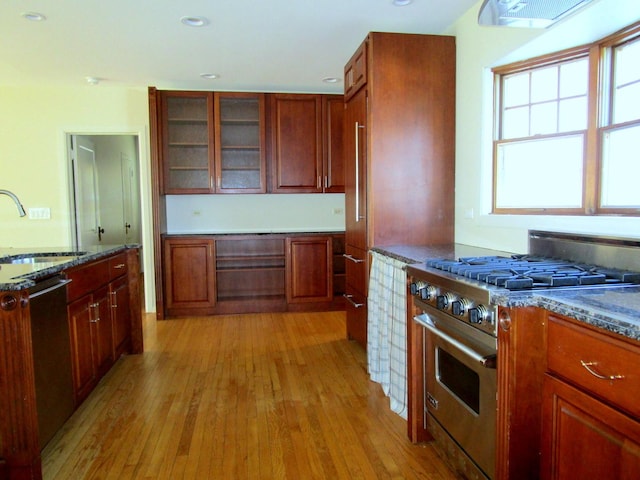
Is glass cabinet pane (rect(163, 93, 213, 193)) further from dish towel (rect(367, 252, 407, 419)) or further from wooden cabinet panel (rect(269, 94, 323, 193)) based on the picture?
dish towel (rect(367, 252, 407, 419))

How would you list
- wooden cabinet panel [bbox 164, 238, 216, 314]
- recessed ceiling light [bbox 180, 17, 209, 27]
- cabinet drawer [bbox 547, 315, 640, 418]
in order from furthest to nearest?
wooden cabinet panel [bbox 164, 238, 216, 314]
recessed ceiling light [bbox 180, 17, 209, 27]
cabinet drawer [bbox 547, 315, 640, 418]

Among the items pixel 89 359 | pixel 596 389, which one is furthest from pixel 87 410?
pixel 596 389

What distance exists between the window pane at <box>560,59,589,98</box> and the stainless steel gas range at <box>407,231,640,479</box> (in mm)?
833

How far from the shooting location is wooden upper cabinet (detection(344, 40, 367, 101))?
3.05 metres

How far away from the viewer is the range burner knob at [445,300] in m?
1.73

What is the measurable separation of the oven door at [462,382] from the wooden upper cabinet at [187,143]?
343cm

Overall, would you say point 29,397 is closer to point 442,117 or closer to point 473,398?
point 473,398

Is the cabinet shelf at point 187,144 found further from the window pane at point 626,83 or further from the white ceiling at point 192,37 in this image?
the window pane at point 626,83

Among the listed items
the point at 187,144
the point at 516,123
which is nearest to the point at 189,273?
the point at 187,144

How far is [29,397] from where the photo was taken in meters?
1.86

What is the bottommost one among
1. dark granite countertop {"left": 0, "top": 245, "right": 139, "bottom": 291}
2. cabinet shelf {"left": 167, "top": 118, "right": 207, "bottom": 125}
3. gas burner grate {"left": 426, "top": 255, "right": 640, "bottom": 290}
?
dark granite countertop {"left": 0, "top": 245, "right": 139, "bottom": 291}

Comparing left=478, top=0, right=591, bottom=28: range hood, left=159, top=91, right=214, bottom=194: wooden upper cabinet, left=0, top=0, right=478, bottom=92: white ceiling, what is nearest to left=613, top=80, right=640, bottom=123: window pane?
left=478, top=0, right=591, bottom=28: range hood

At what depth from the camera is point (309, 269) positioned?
488cm

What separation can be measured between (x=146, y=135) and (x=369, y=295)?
328cm
